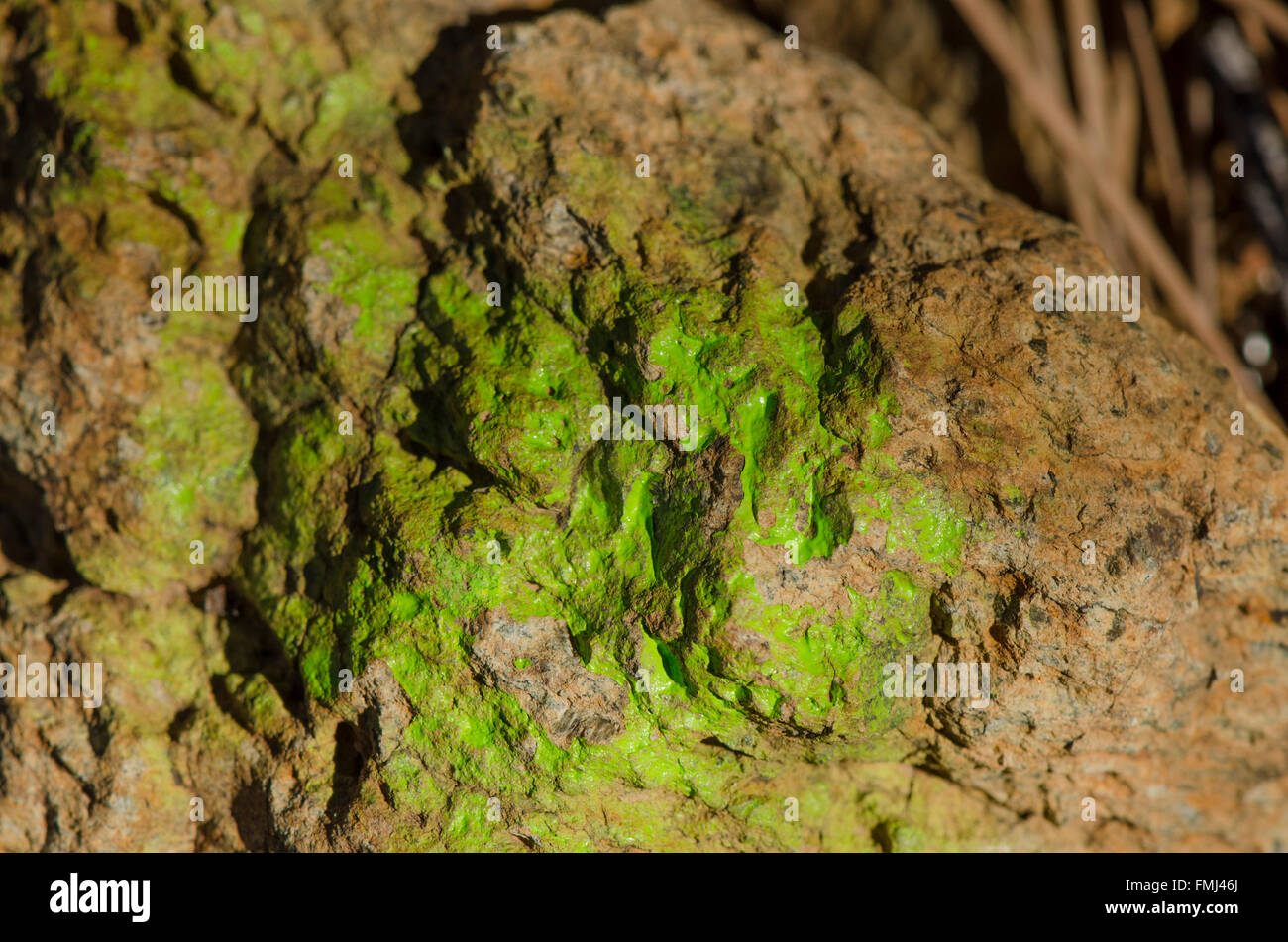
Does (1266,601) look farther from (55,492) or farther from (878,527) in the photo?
(55,492)

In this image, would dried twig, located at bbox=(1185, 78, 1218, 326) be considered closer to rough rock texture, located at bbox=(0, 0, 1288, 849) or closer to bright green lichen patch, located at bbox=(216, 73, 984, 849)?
rough rock texture, located at bbox=(0, 0, 1288, 849)

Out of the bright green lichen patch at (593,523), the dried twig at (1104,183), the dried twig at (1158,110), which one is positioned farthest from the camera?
the dried twig at (1158,110)

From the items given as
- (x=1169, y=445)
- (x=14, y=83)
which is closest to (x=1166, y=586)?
(x=1169, y=445)

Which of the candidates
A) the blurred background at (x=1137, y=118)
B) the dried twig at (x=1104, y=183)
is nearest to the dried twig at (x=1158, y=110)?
the blurred background at (x=1137, y=118)

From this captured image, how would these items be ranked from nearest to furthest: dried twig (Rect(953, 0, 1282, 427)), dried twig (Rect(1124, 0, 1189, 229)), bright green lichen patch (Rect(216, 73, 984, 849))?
bright green lichen patch (Rect(216, 73, 984, 849)) → dried twig (Rect(953, 0, 1282, 427)) → dried twig (Rect(1124, 0, 1189, 229))

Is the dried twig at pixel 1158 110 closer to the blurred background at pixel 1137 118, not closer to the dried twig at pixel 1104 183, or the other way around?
the blurred background at pixel 1137 118

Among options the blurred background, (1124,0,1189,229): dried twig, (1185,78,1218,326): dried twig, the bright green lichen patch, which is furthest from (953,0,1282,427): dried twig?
the bright green lichen patch

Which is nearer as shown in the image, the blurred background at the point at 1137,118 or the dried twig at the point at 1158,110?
the blurred background at the point at 1137,118

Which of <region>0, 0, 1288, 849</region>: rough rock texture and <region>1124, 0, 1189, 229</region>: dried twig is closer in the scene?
<region>0, 0, 1288, 849</region>: rough rock texture
